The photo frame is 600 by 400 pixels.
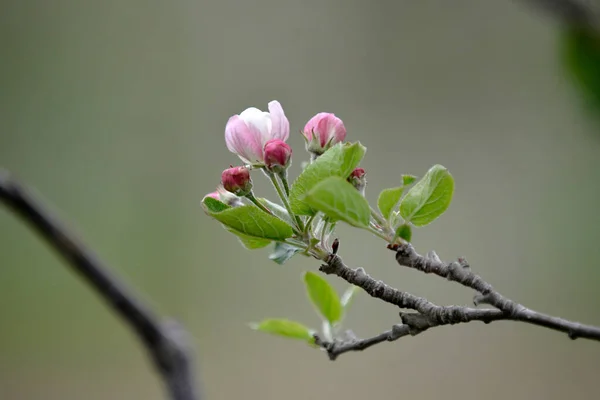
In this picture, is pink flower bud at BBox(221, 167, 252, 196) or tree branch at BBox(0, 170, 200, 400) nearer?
tree branch at BBox(0, 170, 200, 400)

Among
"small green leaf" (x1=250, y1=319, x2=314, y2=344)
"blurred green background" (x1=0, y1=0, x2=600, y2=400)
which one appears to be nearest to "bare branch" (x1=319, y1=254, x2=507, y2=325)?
"small green leaf" (x1=250, y1=319, x2=314, y2=344)

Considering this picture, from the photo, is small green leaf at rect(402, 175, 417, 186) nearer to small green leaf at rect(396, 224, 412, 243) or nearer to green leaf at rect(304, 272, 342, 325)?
small green leaf at rect(396, 224, 412, 243)

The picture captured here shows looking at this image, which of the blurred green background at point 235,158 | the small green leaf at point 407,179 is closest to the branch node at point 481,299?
the small green leaf at point 407,179

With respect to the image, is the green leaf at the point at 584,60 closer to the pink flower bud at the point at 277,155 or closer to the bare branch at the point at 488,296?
the bare branch at the point at 488,296

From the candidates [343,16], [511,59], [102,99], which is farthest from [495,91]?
[102,99]

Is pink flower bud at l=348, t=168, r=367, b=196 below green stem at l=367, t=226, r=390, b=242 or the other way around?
the other way around

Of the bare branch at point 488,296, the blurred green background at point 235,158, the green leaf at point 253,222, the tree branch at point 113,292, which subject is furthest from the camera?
the blurred green background at point 235,158
